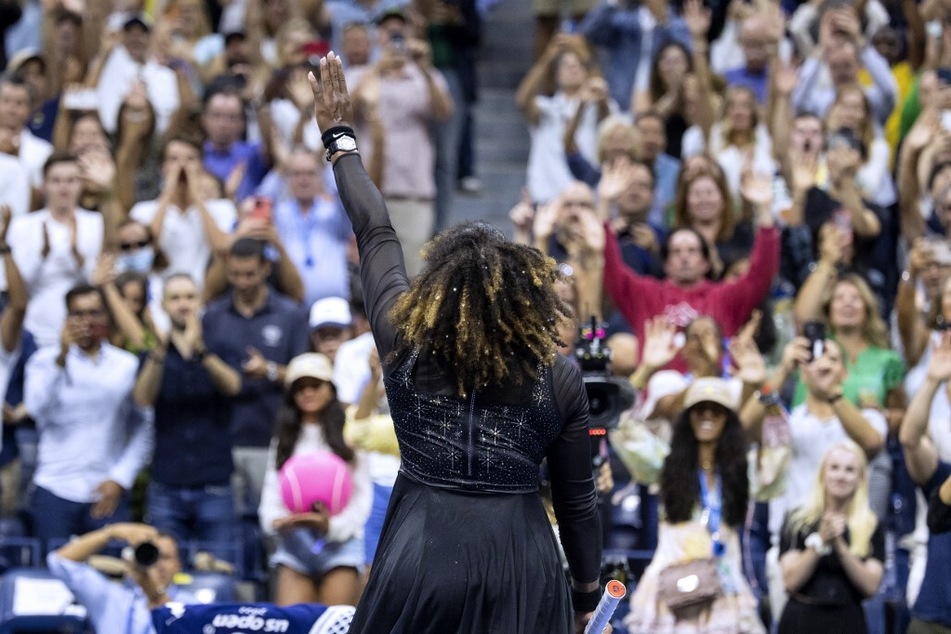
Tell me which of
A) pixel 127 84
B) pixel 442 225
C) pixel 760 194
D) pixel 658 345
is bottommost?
pixel 658 345

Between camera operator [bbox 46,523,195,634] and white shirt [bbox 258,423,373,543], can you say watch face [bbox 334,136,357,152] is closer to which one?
camera operator [bbox 46,523,195,634]

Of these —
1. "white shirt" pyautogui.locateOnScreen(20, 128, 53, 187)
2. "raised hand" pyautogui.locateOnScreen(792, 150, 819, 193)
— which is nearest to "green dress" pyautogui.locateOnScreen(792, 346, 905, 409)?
"raised hand" pyautogui.locateOnScreen(792, 150, 819, 193)

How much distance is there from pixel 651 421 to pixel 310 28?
15.9ft

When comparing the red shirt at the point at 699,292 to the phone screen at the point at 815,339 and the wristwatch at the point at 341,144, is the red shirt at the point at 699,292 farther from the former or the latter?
the wristwatch at the point at 341,144

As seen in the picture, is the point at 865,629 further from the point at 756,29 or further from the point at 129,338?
the point at 756,29

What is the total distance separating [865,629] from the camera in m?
7.62

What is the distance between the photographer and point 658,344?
28.6ft

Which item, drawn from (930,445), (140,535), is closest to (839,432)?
(930,445)

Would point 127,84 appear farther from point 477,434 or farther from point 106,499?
point 477,434

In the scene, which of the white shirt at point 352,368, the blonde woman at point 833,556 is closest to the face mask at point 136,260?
the white shirt at point 352,368

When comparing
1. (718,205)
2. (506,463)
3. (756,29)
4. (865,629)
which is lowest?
(865,629)

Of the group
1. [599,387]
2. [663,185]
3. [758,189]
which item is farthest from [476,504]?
[663,185]

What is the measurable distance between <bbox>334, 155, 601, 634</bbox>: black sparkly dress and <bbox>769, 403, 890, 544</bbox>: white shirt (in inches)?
159

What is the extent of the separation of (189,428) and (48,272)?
1.60 meters
